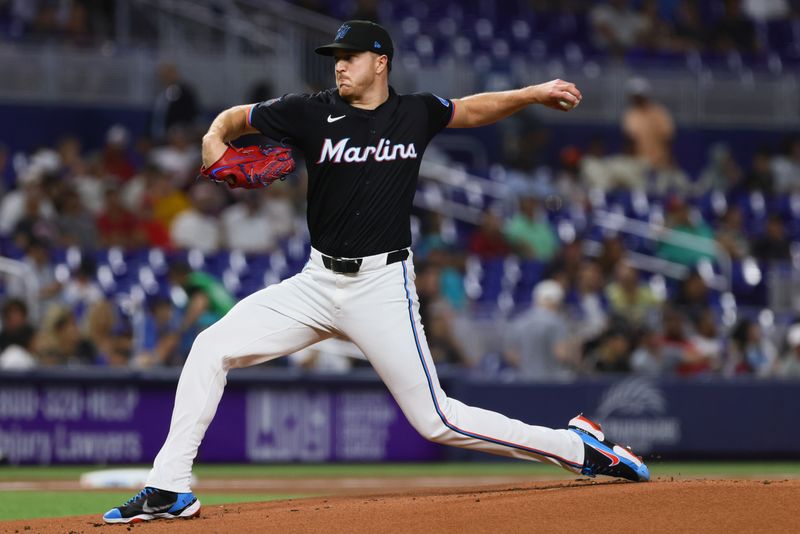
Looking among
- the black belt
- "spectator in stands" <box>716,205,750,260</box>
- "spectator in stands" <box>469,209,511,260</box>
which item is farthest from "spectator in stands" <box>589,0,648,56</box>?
the black belt

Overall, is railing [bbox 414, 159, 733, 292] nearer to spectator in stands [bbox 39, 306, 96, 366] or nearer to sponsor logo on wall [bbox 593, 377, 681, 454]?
sponsor logo on wall [bbox 593, 377, 681, 454]

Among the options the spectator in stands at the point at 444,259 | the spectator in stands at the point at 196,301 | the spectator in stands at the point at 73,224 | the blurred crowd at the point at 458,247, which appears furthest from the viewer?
the spectator in stands at the point at 444,259

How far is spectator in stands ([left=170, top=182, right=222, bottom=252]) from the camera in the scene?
1409 centimetres

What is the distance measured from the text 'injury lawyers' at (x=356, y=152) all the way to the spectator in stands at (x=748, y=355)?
855cm

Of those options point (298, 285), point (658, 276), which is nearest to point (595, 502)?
point (298, 285)

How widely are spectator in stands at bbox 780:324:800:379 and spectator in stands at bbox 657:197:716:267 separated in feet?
8.22

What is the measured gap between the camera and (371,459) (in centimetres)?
1243

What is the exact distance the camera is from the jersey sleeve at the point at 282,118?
5949 millimetres

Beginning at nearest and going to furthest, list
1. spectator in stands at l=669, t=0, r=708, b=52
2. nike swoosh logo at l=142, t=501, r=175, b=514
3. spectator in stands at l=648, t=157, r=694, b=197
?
1. nike swoosh logo at l=142, t=501, r=175, b=514
2. spectator in stands at l=648, t=157, r=694, b=197
3. spectator in stands at l=669, t=0, r=708, b=52

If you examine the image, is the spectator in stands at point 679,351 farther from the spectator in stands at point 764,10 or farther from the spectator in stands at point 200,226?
the spectator in stands at point 764,10

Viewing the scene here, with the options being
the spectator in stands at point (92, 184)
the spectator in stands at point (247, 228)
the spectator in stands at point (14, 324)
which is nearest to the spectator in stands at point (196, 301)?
the spectator in stands at point (14, 324)

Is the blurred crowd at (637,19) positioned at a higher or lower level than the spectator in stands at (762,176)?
higher

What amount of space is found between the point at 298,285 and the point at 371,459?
6.64 m

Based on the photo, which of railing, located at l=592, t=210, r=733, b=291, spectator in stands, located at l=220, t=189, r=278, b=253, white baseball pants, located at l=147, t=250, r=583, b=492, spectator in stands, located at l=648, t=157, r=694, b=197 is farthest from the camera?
spectator in stands, located at l=648, t=157, r=694, b=197
